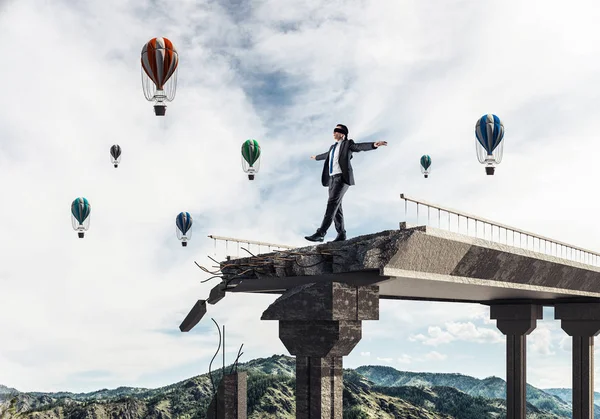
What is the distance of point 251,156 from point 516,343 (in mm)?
10539

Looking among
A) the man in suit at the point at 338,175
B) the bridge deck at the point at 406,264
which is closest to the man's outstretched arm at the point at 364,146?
the man in suit at the point at 338,175

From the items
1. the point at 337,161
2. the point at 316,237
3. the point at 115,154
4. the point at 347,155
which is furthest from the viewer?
the point at 115,154

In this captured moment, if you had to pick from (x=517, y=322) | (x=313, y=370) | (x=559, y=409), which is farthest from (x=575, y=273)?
(x=559, y=409)

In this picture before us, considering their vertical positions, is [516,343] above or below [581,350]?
above

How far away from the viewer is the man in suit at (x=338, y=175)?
12.1 meters

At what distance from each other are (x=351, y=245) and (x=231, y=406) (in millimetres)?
4278

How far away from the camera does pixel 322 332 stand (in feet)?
33.6

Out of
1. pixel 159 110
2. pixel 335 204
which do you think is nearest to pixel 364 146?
pixel 335 204

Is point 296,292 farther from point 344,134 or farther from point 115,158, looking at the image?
point 115,158

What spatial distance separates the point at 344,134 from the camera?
12305mm

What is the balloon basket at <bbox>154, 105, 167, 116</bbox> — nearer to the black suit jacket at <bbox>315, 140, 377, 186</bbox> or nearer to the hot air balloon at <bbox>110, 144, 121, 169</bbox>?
the black suit jacket at <bbox>315, 140, 377, 186</bbox>

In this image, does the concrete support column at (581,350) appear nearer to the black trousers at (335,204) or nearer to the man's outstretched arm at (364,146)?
the black trousers at (335,204)

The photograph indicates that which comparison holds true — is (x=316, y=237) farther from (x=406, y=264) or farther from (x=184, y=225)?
(x=184, y=225)

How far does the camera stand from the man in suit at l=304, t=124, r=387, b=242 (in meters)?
12.1
